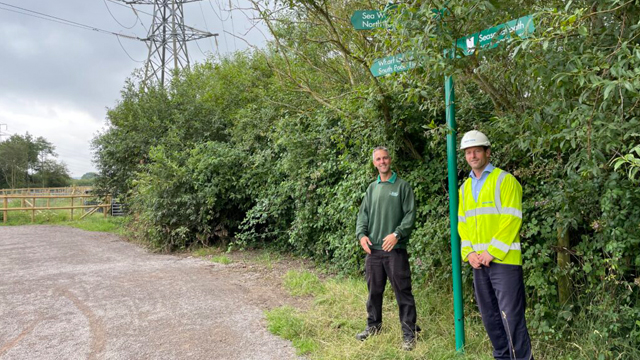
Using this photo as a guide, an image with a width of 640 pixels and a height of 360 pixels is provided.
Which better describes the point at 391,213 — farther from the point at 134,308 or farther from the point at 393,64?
the point at 134,308

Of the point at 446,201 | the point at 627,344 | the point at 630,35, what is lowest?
the point at 627,344

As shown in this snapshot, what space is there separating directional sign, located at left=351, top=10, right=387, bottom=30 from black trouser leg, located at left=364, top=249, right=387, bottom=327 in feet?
6.82

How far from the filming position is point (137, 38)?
76.6ft

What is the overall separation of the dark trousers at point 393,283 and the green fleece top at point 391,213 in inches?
3.9

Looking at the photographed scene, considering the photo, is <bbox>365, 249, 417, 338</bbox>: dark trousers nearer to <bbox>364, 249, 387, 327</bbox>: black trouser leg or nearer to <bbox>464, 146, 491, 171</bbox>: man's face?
<bbox>364, 249, 387, 327</bbox>: black trouser leg

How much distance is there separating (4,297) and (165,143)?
684cm

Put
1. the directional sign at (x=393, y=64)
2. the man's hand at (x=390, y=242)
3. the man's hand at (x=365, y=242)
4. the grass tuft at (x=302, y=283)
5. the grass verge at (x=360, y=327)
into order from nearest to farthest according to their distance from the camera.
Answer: the directional sign at (x=393, y=64)
the grass verge at (x=360, y=327)
the man's hand at (x=390, y=242)
the man's hand at (x=365, y=242)
the grass tuft at (x=302, y=283)

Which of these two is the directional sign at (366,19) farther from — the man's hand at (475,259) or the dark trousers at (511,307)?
the dark trousers at (511,307)

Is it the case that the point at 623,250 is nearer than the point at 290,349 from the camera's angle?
Yes

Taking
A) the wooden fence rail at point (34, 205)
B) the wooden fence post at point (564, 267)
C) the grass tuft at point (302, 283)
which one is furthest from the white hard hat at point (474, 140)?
the wooden fence rail at point (34, 205)

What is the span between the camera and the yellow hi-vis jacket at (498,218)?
2.90m

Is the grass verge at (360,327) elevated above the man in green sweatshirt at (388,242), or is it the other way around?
the man in green sweatshirt at (388,242)

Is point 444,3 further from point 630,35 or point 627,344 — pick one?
point 627,344

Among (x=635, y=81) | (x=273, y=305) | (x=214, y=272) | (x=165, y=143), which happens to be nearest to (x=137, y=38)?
(x=165, y=143)
